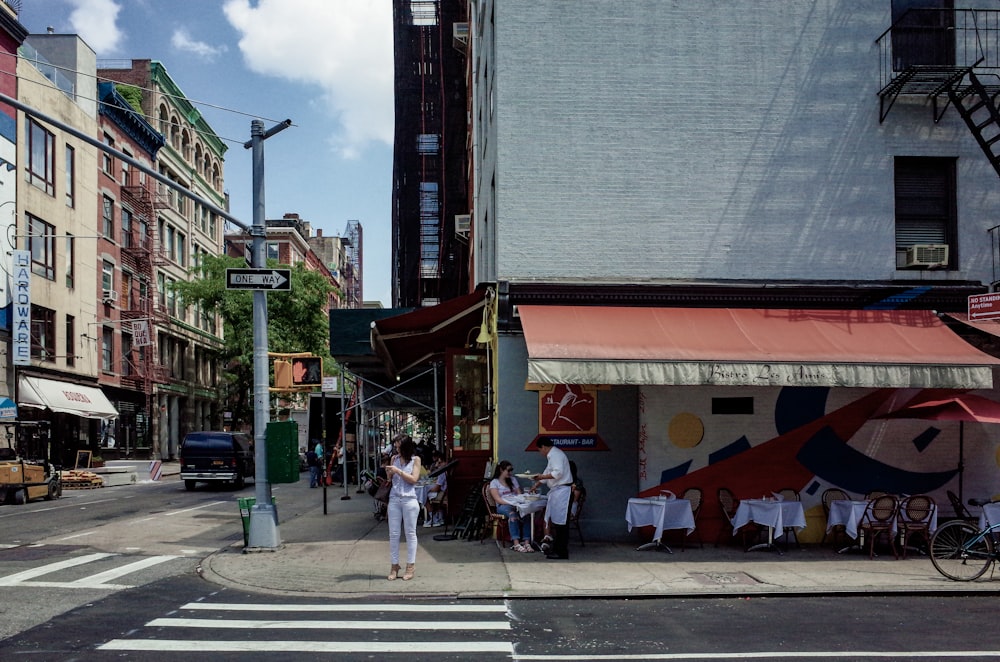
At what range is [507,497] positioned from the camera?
42.0 ft

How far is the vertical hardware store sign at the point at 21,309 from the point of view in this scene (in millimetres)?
33062

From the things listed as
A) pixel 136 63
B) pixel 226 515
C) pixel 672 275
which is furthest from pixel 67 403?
pixel 672 275

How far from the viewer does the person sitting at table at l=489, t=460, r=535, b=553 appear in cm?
1284

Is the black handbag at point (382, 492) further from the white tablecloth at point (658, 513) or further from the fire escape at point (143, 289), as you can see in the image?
the fire escape at point (143, 289)

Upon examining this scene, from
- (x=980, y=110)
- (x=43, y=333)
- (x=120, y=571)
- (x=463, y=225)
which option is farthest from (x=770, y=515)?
(x=43, y=333)

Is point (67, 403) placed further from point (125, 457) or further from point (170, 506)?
point (170, 506)

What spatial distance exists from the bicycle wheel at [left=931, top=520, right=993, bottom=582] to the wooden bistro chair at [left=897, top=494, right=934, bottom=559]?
908 mm

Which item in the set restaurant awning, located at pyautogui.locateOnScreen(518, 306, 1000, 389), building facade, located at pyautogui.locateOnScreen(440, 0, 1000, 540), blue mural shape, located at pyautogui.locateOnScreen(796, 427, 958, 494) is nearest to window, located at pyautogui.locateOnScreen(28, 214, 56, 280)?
building facade, located at pyautogui.locateOnScreen(440, 0, 1000, 540)

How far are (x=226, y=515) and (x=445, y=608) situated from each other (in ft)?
39.7

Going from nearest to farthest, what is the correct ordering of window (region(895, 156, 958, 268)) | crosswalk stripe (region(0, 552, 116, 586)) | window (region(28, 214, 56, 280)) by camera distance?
crosswalk stripe (region(0, 552, 116, 586))
window (region(895, 156, 958, 268))
window (region(28, 214, 56, 280))

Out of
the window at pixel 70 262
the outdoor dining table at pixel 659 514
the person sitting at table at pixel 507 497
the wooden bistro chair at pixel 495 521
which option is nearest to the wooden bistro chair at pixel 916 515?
the outdoor dining table at pixel 659 514

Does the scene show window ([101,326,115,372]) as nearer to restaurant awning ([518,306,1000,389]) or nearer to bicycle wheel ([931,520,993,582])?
restaurant awning ([518,306,1000,389])

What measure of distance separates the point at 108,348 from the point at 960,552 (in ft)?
136

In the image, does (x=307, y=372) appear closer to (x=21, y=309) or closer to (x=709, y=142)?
(x=709, y=142)
